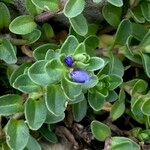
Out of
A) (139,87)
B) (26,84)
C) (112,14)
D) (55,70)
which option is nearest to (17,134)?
(26,84)

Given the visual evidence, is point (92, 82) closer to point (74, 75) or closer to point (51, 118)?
point (74, 75)

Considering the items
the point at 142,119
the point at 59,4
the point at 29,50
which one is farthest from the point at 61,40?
the point at 142,119

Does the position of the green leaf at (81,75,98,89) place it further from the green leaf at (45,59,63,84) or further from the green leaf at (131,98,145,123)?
the green leaf at (131,98,145,123)

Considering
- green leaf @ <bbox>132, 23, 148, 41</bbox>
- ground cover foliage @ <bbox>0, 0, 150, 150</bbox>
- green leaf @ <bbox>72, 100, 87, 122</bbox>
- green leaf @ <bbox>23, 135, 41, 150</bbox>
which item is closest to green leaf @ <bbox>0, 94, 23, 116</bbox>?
ground cover foliage @ <bbox>0, 0, 150, 150</bbox>

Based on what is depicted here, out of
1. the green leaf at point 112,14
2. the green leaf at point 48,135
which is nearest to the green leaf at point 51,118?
the green leaf at point 48,135

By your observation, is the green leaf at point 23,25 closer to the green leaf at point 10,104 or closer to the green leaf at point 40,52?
the green leaf at point 40,52

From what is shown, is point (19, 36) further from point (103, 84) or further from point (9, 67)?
point (103, 84)
